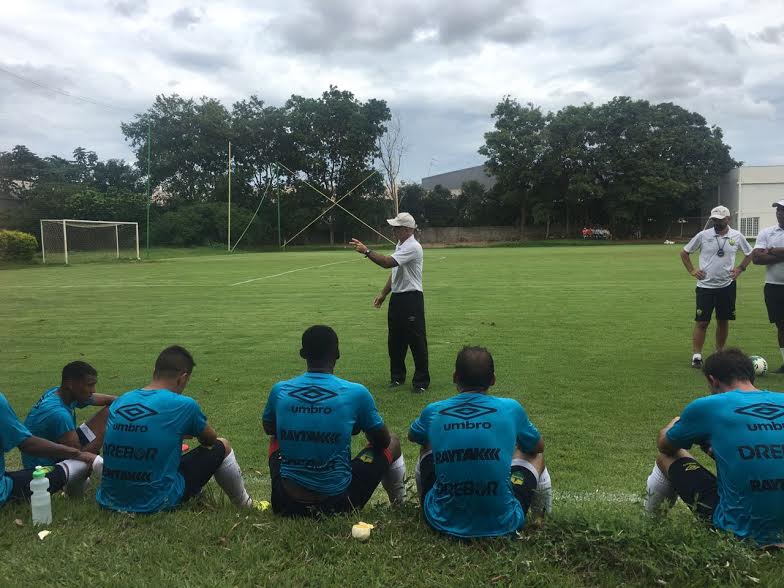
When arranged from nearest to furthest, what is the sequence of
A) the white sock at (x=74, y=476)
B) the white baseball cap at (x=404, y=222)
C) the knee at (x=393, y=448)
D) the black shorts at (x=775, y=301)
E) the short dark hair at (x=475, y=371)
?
the short dark hair at (x=475, y=371), the knee at (x=393, y=448), the white sock at (x=74, y=476), the white baseball cap at (x=404, y=222), the black shorts at (x=775, y=301)

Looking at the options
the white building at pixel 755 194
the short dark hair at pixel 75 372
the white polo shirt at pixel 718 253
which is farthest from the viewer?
the white building at pixel 755 194

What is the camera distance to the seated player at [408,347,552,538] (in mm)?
3168

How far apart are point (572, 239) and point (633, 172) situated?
9.25 m

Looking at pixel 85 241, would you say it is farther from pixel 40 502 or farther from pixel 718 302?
pixel 40 502

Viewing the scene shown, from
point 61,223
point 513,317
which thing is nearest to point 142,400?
point 513,317

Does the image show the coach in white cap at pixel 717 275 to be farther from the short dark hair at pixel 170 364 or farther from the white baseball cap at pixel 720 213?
the short dark hair at pixel 170 364

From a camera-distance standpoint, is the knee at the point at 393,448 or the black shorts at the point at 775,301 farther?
the black shorts at the point at 775,301

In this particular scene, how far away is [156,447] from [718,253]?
7.61 meters

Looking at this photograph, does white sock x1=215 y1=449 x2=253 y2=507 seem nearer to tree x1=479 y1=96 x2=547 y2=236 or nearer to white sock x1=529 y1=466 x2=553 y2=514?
white sock x1=529 y1=466 x2=553 y2=514

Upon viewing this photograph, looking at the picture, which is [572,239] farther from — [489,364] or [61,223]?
[489,364]

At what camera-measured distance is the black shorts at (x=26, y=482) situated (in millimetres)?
3855

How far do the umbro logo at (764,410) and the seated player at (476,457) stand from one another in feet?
3.55

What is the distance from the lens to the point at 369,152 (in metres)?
64.0

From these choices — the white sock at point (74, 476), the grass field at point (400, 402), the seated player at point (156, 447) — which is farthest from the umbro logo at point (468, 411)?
the white sock at point (74, 476)
